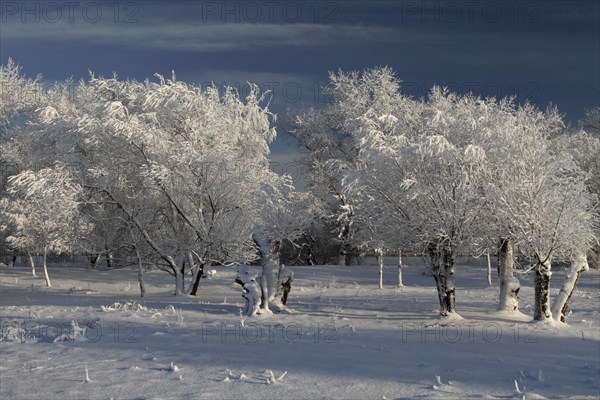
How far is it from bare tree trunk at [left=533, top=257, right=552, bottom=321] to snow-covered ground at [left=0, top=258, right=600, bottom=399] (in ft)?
1.66

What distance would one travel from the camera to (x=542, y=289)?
1584 cm

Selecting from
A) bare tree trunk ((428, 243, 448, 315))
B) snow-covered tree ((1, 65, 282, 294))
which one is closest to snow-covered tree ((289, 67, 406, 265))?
snow-covered tree ((1, 65, 282, 294))

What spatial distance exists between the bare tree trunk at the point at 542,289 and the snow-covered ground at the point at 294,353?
19.9 inches

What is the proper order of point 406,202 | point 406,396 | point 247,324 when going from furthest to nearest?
point 406,202 < point 247,324 < point 406,396

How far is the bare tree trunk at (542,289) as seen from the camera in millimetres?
15734

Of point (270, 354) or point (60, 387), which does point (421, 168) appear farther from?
point (60, 387)

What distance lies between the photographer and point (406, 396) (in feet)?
30.0

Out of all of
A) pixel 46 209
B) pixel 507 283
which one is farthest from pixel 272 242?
pixel 46 209

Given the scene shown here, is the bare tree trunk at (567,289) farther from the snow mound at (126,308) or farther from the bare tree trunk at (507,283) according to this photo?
the snow mound at (126,308)

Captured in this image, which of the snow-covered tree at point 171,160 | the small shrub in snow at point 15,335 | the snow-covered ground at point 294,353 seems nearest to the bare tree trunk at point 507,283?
the snow-covered ground at point 294,353

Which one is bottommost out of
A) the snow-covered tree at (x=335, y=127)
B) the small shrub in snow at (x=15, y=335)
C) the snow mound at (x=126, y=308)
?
the small shrub in snow at (x=15, y=335)

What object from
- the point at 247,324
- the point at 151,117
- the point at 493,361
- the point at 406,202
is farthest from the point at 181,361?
the point at 151,117

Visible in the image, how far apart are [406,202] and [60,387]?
30.9 feet

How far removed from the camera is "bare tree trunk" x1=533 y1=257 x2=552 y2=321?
15.7 m
